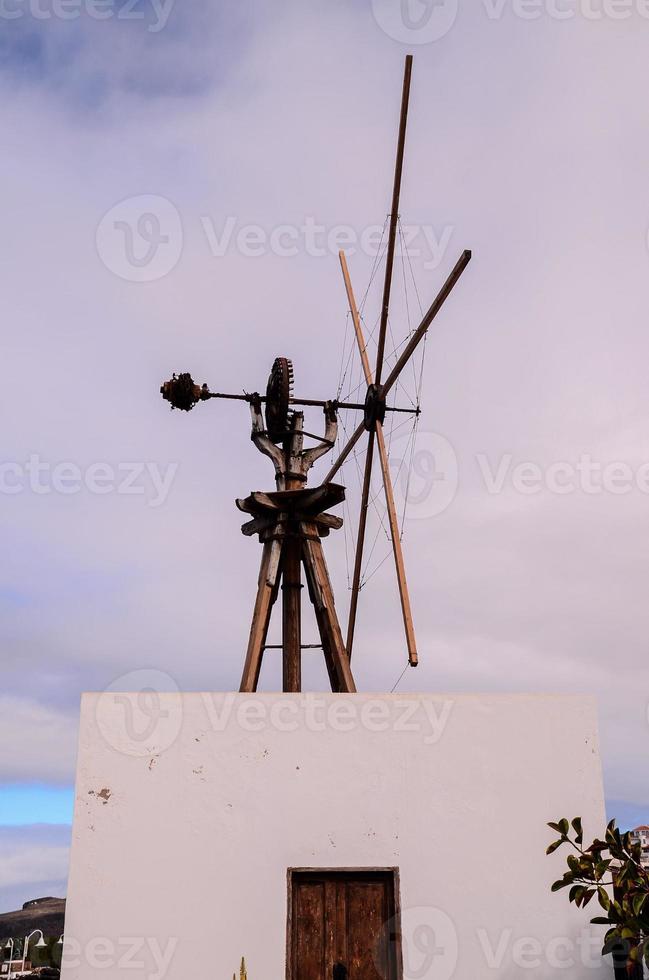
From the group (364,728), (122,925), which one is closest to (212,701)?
(364,728)

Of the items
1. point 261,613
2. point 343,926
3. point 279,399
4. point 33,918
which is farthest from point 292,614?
point 33,918

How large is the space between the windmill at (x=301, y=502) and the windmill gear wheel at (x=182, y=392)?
0.04 feet

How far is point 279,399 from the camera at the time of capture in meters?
11.4

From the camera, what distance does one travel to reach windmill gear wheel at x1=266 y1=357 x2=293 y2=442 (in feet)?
37.5

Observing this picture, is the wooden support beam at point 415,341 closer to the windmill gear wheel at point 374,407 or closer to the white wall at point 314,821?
the windmill gear wheel at point 374,407

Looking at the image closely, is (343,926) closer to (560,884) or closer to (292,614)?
(560,884)

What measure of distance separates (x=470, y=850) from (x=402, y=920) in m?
0.90

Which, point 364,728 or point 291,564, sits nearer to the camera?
point 364,728

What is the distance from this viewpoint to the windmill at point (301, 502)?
33.5 ft

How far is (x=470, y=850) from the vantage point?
27.4 feet

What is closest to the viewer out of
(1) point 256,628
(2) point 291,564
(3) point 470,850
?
(3) point 470,850

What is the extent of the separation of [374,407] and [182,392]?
2554 millimetres

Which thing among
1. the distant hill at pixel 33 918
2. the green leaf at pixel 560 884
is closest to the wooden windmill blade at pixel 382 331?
the green leaf at pixel 560 884

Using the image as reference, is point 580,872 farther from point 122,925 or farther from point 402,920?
point 122,925
